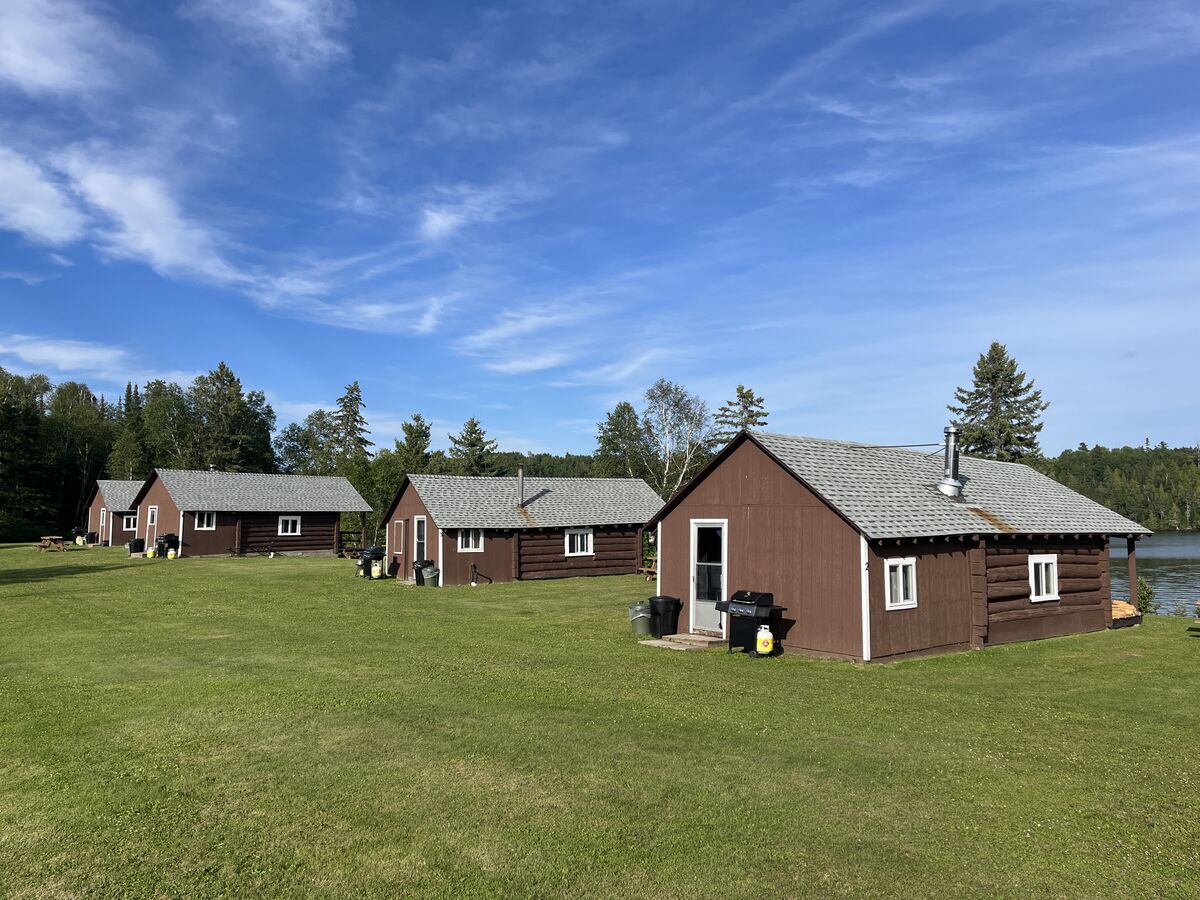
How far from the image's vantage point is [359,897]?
585cm

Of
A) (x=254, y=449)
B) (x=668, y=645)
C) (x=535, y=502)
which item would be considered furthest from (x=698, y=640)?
(x=254, y=449)

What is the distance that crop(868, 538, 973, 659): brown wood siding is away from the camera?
15.9 metres

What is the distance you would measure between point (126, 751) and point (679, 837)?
21.9 feet

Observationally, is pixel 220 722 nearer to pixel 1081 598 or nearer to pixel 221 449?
pixel 1081 598

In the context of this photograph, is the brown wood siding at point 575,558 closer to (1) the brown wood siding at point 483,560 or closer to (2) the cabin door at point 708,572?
→ (1) the brown wood siding at point 483,560

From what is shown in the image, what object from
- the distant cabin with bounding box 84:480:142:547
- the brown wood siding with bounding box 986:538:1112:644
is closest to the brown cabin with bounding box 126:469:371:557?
the distant cabin with bounding box 84:480:142:547

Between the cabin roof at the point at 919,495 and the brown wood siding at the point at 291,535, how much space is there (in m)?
36.5

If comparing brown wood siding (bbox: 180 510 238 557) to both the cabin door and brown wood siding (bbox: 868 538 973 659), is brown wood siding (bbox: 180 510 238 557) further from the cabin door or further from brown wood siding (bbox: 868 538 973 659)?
brown wood siding (bbox: 868 538 973 659)

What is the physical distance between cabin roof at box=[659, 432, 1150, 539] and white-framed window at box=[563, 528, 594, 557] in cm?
1563

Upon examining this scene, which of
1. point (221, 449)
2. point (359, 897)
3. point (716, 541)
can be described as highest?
point (221, 449)

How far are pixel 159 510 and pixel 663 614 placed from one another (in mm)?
41533

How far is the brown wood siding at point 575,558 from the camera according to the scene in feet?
110

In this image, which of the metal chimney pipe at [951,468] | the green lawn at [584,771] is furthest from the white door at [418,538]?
the metal chimney pipe at [951,468]

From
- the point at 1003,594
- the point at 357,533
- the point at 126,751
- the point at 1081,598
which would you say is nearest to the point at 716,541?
the point at 1003,594
